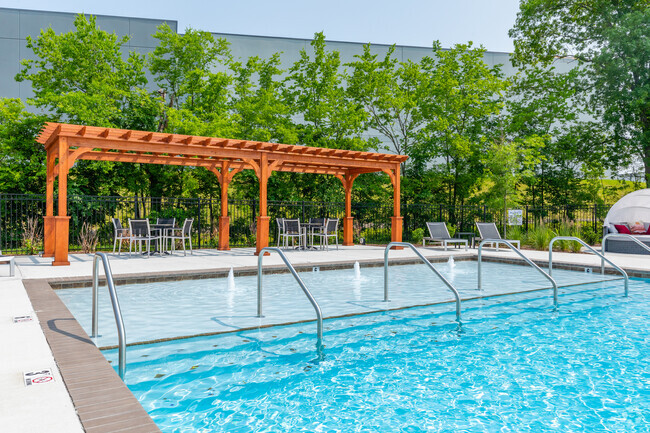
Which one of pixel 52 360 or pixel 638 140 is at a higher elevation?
pixel 638 140

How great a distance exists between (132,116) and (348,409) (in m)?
18.5

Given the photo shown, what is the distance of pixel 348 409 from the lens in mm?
3527

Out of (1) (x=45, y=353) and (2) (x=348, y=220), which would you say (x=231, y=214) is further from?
(1) (x=45, y=353)

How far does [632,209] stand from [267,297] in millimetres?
14891

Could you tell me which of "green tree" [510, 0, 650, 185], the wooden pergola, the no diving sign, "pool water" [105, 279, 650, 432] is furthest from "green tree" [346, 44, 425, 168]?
the no diving sign

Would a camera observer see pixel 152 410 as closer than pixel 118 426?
No

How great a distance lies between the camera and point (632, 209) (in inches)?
643

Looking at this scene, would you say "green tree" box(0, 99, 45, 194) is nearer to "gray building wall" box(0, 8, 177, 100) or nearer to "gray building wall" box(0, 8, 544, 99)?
"gray building wall" box(0, 8, 177, 100)

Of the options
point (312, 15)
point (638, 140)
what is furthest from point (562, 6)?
point (312, 15)

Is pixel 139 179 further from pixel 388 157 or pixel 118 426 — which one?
pixel 118 426

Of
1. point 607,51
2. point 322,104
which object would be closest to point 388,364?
point 322,104

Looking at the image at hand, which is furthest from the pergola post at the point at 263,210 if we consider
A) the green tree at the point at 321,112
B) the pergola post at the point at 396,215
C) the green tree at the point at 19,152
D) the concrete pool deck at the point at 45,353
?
the green tree at the point at 19,152

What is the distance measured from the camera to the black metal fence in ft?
50.4

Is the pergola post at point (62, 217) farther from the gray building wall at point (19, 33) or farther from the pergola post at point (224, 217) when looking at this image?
the gray building wall at point (19, 33)
